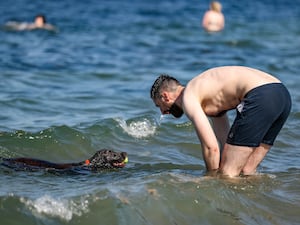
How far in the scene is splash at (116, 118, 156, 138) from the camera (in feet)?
28.2

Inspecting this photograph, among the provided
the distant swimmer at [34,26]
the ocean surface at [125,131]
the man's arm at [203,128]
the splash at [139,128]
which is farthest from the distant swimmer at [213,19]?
the man's arm at [203,128]

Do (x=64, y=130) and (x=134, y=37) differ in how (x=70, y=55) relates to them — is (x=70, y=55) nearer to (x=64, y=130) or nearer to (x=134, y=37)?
(x=134, y=37)

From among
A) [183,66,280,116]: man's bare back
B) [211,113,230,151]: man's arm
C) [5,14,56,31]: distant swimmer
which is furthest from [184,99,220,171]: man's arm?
[5,14,56,31]: distant swimmer

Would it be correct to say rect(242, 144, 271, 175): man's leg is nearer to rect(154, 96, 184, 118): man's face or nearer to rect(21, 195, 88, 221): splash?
rect(154, 96, 184, 118): man's face

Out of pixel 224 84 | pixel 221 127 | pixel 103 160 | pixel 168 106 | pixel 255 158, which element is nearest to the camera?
pixel 224 84

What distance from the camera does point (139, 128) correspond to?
8828mm

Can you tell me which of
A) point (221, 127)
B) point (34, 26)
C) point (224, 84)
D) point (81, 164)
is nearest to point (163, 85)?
point (224, 84)

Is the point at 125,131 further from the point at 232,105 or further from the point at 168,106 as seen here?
the point at 232,105

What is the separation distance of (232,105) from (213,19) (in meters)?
14.2

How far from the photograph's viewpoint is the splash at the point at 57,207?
201 inches

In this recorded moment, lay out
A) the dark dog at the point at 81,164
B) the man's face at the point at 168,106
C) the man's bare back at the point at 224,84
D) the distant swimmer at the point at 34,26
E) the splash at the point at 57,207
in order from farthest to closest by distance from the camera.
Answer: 1. the distant swimmer at the point at 34,26
2. the dark dog at the point at 81,164
3. the man's face at the point at 168,106
4. the man's bare back at the point at 224,84
5. the splash at the point at 57,207

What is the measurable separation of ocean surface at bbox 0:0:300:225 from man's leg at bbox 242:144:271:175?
9 centimetres

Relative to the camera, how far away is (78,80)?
12672 mm

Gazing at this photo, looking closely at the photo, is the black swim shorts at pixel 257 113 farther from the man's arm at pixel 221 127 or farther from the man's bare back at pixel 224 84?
the man's arm at pixel 221 127
